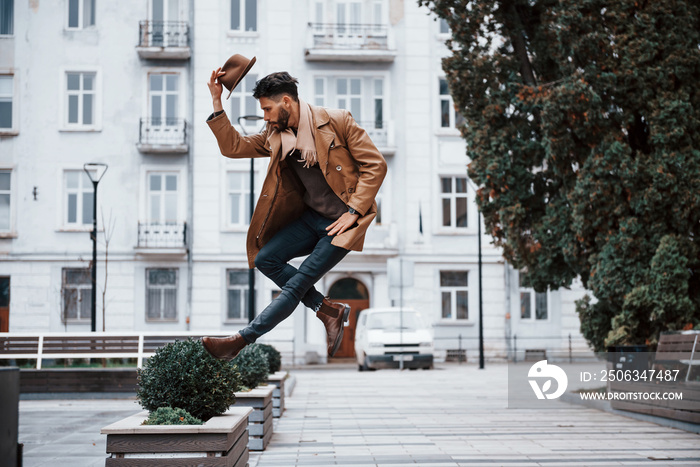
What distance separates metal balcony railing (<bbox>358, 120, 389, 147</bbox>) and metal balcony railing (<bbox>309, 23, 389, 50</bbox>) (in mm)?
2860

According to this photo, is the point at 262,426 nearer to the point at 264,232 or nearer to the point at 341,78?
the point at 264,232

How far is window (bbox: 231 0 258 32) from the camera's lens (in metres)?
35.7

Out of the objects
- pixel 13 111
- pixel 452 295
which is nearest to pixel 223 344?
pixel 452 295

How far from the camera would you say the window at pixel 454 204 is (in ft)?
117

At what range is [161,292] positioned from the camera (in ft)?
113

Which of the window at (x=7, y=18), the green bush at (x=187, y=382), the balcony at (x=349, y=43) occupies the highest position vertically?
the window at (x=7, y=18)

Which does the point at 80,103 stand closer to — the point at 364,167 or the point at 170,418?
the point at 170,418

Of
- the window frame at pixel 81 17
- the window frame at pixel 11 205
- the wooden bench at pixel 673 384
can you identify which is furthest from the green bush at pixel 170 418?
the window frame at pixel 81 17

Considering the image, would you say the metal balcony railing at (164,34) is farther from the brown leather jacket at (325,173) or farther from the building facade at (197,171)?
the brown leather jacket at (325,173)

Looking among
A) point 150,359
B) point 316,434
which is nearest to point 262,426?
point 316,434

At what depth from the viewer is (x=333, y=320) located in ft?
18.0

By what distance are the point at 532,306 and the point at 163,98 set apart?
16.3 meters

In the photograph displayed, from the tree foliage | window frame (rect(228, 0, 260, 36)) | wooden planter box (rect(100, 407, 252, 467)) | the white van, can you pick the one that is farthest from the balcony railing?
wooden planter box (rect(100, 407, 252, 467))

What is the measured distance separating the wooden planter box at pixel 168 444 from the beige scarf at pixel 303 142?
6.30 ft
